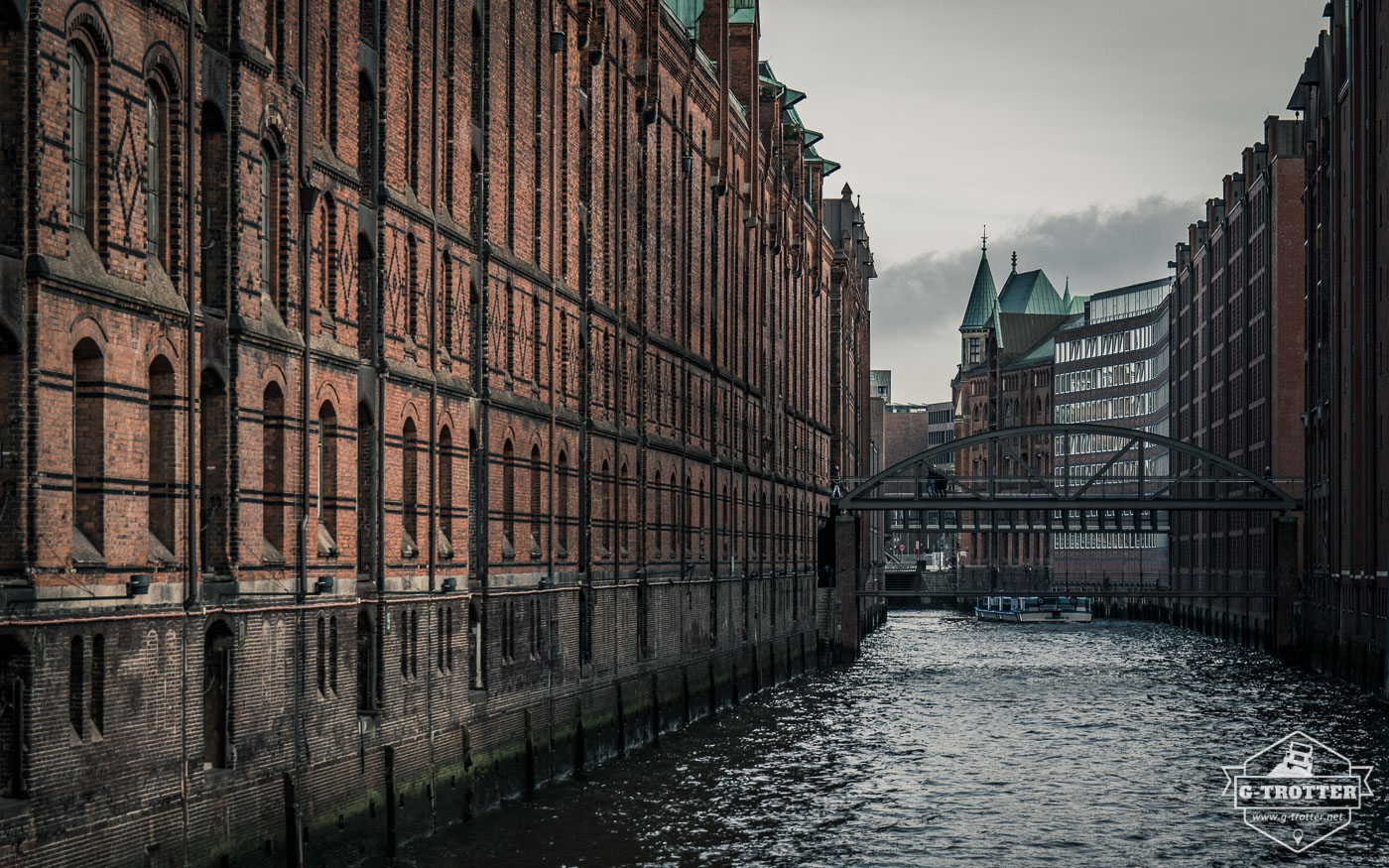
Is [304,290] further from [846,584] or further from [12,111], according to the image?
[846,584]

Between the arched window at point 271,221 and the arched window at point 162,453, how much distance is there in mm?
3422

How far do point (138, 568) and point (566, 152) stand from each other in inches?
859

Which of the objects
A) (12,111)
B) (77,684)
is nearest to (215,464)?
(77,684)

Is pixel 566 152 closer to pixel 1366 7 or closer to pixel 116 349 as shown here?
pixel 116 349

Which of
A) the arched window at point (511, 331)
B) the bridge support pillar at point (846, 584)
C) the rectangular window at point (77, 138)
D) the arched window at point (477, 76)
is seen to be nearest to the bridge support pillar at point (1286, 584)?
the bridge support pillar at point (846, 584)

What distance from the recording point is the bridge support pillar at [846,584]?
82.8 meters

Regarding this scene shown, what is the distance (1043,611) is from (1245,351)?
38.6m

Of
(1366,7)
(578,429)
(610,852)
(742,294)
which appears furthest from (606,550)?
(1366,7)

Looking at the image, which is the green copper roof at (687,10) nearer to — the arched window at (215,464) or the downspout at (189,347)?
the arched window at (215,464)

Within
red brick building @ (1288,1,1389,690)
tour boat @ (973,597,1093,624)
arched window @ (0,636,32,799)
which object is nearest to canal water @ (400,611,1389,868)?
red brick building @ (1288,1,1389,690)

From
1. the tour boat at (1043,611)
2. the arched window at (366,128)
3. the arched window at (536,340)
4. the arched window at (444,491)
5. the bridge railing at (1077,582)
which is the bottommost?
the tour boat at (1043,611)

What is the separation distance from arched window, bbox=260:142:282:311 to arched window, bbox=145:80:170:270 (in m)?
3.05

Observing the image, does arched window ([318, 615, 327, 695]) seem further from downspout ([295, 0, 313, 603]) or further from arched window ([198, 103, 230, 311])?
arched window ([198, 103, 230, 311])

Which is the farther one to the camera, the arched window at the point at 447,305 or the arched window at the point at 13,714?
the arched window at the point at 447,305
